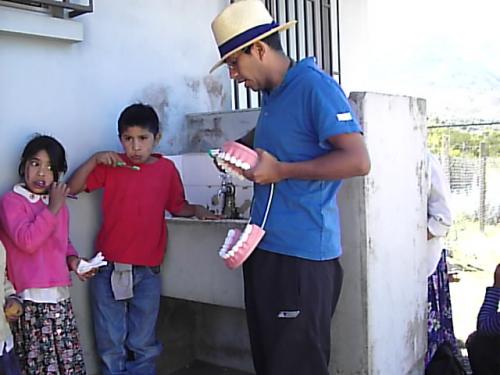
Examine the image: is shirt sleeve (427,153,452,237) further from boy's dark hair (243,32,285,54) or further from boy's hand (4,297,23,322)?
boy's hand (4,297,23,322)

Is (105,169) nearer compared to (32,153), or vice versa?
(32,153)

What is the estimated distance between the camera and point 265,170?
1797 mm

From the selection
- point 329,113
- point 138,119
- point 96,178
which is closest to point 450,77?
point 138,119

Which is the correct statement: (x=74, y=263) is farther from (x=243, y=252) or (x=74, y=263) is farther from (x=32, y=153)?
(x=243, y=252)

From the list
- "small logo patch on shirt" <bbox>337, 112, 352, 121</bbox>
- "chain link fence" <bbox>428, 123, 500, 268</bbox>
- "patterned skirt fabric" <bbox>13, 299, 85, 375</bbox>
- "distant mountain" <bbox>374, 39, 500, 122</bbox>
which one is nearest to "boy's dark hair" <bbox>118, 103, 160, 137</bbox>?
"patterned skirt fabric" <bbox>13, 299, 85, 375</bbox>

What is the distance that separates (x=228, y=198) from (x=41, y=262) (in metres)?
0.89

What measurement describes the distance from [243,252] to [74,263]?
963 millimetres

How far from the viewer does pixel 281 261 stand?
1933 mm

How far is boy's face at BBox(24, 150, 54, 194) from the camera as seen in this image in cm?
247

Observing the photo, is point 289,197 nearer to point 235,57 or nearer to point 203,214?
point 235,57

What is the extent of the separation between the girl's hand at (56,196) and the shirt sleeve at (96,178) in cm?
25

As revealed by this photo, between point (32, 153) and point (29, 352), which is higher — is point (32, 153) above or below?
above

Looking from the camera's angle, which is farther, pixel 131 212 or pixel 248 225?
pixel 131 212

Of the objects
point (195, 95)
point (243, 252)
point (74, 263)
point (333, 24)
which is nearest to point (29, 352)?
point (74, 263)
